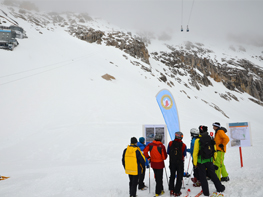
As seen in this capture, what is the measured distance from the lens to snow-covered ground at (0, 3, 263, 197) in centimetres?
558

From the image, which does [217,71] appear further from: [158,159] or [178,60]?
[158,159]

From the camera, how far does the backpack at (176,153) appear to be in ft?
14.5

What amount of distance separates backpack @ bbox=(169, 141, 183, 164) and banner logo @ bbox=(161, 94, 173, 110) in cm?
349

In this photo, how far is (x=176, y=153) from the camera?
14.4ft

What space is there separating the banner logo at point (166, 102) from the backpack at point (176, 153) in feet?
11.4

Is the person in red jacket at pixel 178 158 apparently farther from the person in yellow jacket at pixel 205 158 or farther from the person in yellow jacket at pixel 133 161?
the person in yellow jacket at pixel 133 161

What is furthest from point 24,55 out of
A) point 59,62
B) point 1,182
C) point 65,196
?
point 65,196

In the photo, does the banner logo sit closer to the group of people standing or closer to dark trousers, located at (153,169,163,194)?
the group of people standing

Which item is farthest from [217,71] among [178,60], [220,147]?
→ [220,147]

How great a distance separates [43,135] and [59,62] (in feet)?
50.8

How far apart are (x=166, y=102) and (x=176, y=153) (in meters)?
3.82

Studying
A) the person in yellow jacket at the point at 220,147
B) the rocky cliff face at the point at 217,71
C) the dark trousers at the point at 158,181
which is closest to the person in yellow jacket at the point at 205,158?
the person in yellow jacket at the point at 220,147

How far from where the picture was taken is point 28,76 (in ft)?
57.2

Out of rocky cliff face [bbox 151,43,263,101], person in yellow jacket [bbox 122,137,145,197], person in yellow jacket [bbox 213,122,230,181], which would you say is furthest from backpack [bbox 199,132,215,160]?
rocky cliff face [bbox 151,43,263,101]
